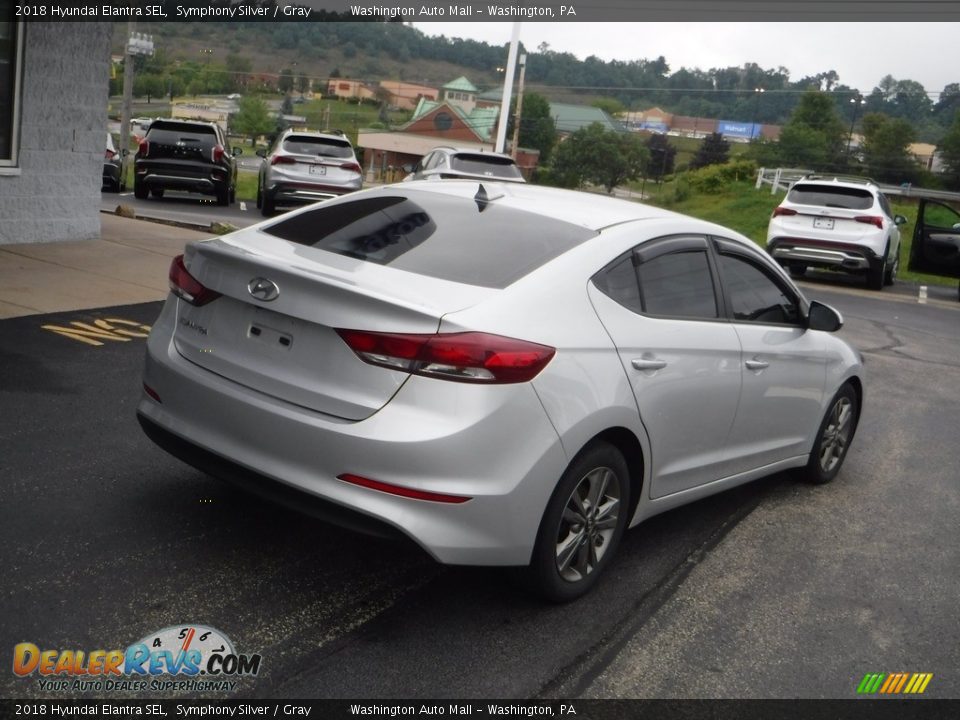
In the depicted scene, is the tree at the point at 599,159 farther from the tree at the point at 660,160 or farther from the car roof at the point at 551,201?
the car roof at the point at 551,201

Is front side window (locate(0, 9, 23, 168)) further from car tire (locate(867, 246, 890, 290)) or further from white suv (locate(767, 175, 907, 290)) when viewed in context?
car tire (locate(867, 246, 890, 290))

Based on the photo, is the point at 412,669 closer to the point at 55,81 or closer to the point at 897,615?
the point at 897,615

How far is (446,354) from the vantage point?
375cm

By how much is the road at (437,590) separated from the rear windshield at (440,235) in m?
1.25

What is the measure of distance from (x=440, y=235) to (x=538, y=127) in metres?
73.6

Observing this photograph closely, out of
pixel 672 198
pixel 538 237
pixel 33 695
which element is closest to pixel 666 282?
pixel 538 237

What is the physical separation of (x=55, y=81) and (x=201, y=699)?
971 centimetres

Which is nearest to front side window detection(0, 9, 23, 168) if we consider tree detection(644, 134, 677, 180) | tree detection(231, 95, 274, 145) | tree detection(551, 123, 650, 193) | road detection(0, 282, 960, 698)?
road detection(0, 282, 960, 698)

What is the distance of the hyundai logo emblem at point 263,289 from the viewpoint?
4035mm

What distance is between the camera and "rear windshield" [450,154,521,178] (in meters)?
19.9

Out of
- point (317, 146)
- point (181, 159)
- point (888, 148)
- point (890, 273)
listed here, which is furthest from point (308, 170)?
point (888, 148)

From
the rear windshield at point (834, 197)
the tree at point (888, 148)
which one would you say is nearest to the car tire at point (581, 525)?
the rear windshield at point (834, 197)

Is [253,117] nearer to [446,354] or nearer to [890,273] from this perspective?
[890,273]

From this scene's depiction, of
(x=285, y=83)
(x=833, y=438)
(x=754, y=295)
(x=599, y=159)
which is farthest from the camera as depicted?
(x=285, y=83)
